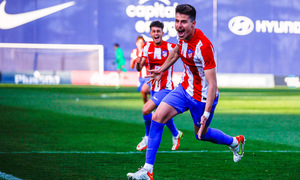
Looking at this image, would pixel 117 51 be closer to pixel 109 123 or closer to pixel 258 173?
pixel 109 123

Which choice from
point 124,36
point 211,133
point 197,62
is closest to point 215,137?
point 211,133

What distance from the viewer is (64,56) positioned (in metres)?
37.6

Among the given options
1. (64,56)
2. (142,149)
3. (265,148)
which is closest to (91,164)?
(142,149)

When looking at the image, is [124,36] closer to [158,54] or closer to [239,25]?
[239,25]

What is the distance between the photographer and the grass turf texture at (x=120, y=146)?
291 inches

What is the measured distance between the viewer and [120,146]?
9.80 meters

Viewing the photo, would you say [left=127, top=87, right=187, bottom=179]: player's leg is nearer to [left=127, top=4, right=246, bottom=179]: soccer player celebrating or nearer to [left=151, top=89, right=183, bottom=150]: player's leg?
[left=127, top=4, right=246, bottom=179]: soccer player celebrating

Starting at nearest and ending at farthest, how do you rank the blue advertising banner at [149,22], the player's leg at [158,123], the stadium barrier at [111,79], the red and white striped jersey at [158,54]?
the player's leg at [158,123], the red and white striped jersey at [158,54], the stadium barrier at [111,79], the blue advertising banner at [149,22]

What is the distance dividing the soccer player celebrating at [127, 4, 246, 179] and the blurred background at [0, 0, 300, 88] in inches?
1158

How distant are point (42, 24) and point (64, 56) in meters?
3.10

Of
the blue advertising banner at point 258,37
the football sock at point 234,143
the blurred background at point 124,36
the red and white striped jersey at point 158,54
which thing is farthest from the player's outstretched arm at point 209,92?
the blue advertising banner at point 258,37

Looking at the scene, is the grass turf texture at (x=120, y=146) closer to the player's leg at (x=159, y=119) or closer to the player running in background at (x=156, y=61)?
the player's leg at (x=159, y=119)

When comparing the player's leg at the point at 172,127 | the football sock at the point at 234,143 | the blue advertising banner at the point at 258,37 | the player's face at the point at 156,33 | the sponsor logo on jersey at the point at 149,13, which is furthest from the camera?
the blue advertising banner at the point at 258,37

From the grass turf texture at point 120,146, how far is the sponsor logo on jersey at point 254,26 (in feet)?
77.4
